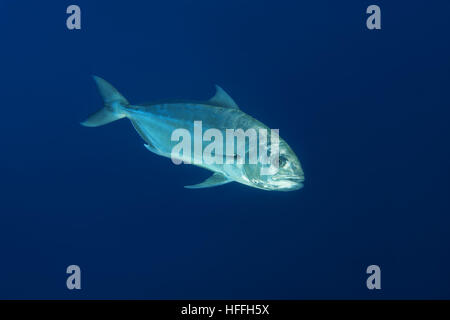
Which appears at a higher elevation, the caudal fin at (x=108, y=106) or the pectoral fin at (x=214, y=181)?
the caudal fin at (x=108, y=106)

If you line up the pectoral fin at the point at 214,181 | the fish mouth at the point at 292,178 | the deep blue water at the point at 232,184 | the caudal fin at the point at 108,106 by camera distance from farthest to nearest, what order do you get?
the deep blue water at the point at 232,184 < the caudal fin at the point at 108,106 < the pectoral fin at the point at 214,181 < the fish mouth at the point at 292,178

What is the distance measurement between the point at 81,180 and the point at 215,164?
20.1 ft

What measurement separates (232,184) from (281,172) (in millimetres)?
4322

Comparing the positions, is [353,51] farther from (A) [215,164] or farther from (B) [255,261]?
(A) [215,164]

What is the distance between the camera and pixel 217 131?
2.55 metres

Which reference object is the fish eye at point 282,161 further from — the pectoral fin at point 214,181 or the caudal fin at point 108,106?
the caudal fin at point 108,106

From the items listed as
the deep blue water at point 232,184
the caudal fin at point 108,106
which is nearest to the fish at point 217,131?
the caudal fin at point 108,106

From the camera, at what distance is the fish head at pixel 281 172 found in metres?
2.14

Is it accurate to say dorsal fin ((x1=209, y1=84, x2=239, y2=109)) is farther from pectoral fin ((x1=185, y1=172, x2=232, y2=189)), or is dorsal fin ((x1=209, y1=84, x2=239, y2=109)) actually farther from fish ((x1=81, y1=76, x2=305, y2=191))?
pectoral fin ((x1=185, y1=172, x2=232, y2=189))

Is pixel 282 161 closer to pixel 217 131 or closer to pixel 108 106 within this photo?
pixel 217 131

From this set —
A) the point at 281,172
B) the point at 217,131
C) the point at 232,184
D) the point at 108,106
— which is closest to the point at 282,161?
the point at 281,172

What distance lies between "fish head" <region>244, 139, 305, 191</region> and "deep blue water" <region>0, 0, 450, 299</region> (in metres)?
4.15
